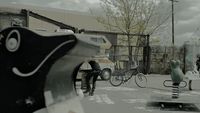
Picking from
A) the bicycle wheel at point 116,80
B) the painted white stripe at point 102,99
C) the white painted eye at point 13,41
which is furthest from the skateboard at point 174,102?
the white painted eye at point 13,41

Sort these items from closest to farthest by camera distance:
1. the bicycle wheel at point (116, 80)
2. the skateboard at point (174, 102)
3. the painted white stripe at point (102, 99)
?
the skateboard at point (174, 102) < the painted white stripe at point (102, 99) < the bicycle wheel at point (116, 80)

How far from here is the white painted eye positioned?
3.19 metres

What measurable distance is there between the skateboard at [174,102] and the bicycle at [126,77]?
8.68 metres

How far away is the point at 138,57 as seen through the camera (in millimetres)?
35562

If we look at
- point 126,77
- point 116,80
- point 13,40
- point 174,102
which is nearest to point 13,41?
point 13,40

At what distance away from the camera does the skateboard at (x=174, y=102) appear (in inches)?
528

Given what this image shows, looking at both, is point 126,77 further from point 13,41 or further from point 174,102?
point 13,41

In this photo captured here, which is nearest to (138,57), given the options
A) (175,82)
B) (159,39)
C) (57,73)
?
(159,39)

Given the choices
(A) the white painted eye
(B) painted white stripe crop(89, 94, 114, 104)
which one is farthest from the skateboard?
(A) the white painted eye

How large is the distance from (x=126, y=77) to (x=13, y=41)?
2096 centimetres

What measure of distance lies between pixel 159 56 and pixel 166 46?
152 centimetres

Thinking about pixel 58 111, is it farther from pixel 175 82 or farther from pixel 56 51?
pixel 175 82

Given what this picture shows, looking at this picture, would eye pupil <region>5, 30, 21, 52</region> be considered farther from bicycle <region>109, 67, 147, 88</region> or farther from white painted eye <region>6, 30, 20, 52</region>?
bicycle <region>109, 67, 147, 88</region>

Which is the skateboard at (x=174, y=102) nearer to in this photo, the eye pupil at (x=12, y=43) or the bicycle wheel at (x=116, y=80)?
the bicycle wheel at (x=116, y=80)
